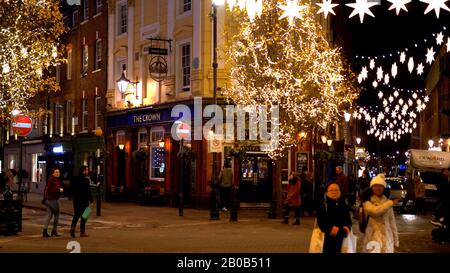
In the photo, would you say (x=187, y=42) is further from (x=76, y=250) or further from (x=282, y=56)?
(x=76, y=250)

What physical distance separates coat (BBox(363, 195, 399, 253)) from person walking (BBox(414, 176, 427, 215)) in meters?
19.9

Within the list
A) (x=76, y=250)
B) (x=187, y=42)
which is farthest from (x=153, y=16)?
(x=76, y=250)

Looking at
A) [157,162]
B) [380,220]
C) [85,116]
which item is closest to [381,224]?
[380,220]

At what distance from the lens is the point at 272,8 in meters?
23.7

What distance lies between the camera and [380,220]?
31.2 ft

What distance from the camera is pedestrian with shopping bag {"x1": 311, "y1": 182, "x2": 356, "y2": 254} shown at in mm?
8875

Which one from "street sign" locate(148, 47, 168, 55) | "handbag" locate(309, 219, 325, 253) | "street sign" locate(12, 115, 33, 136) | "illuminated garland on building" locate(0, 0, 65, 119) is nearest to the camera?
"handbag" locate(309, 219, 325, 253)

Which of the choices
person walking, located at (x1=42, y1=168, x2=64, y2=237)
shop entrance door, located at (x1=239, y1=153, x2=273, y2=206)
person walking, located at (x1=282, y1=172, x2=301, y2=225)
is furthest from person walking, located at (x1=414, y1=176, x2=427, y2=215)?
person walking, located at (x1=42, y1=168, x2=64, y2=237)

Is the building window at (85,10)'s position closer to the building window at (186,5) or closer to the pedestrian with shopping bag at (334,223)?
the building window at (186,5)

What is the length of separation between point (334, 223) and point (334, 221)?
0.09 feet

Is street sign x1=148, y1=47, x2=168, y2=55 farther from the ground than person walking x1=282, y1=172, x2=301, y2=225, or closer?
farther from the ground

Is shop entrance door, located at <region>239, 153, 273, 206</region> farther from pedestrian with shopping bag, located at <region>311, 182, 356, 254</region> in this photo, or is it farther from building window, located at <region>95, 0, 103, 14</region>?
pedestrian with shopping bag, located at <region>311, 182, 356, 254</region>

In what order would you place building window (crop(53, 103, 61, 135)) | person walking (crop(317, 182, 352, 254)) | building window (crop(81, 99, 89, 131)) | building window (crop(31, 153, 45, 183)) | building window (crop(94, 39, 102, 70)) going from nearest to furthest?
person walking (crop(317, 182, 352, 254))
building window (crop(94, 39, 102, 70))
building window (crop(81, 99, 89, 131))
building window (crop(53, 103, 61, 135))
building window (crop(31, 153, 45, 183))

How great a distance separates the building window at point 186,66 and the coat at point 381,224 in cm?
2114
